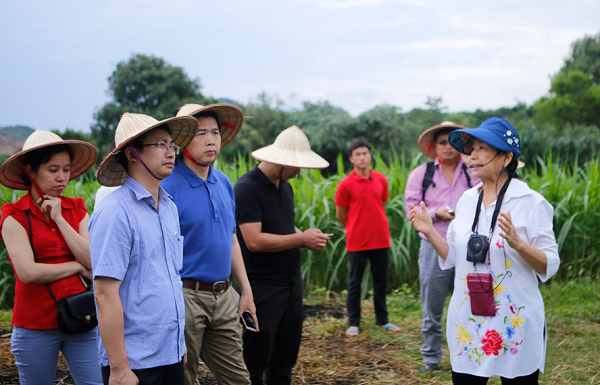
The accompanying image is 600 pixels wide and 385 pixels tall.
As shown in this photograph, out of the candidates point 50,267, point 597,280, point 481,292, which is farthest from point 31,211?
point 597,280

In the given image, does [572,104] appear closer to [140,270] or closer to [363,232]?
[363,232]

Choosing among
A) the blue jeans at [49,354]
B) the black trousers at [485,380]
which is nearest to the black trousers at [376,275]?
the black trousers at [485,380]

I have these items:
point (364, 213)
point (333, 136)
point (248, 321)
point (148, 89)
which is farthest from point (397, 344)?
point (148, 89)

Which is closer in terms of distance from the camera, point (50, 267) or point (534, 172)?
point (50, 267)

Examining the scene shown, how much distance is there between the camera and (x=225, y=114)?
129 inches

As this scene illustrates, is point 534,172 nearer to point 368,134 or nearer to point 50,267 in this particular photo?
point 50,267

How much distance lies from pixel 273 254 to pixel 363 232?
87.3 inches

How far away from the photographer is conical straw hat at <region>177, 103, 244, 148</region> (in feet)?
9.93

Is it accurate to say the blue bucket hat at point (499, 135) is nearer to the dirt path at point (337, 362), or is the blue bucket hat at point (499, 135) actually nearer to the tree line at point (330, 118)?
the dirt path at point (337, 362)

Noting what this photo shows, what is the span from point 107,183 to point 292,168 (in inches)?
57.2

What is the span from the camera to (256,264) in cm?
339

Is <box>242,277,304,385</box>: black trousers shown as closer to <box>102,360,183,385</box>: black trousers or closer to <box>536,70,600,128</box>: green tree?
<box>102,360,183,385</box>: black trousers

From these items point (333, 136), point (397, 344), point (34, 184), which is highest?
point (333, 136)

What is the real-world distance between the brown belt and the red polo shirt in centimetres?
276
